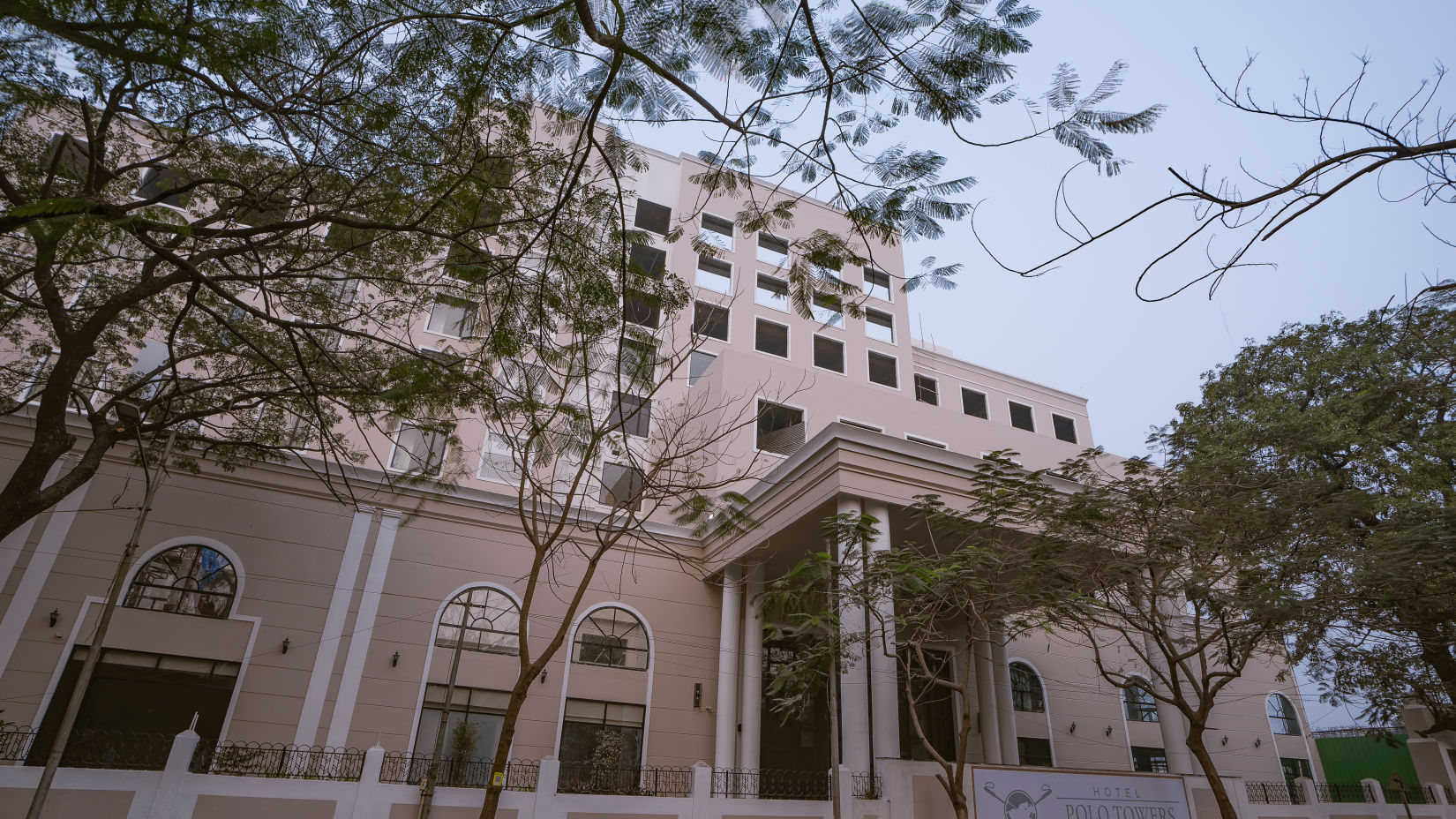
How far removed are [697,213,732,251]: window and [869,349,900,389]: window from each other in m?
4.75

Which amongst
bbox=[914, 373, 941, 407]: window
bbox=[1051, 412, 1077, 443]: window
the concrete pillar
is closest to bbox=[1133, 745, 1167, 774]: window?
the concrete pillar

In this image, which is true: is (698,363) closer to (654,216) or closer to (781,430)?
(781,430)

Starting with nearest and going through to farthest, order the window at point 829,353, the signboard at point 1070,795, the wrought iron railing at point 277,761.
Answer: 1. the signboard at point 1070,795
2. the wrought iron railing at point 277,761
3. the window at point 829,353

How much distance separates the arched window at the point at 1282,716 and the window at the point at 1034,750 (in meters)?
6.72

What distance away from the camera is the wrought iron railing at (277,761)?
9047 millimetres

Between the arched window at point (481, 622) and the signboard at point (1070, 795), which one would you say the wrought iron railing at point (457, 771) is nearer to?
the arched window at point (481, 622)

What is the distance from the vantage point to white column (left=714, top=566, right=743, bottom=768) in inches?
470

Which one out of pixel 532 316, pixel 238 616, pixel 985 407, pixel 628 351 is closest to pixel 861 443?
pixel 628 351

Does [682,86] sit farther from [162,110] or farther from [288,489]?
[288,489]

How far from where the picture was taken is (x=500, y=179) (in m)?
6.45

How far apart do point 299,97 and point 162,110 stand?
91.6 inches

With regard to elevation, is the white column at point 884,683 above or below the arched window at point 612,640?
below

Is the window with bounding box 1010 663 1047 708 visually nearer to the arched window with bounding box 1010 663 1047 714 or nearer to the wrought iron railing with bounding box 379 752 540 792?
the arched window with bounding box 1010 663 1047 714

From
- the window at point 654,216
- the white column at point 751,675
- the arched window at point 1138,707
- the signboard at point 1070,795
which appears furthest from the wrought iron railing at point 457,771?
the arched window at point 1138,707
